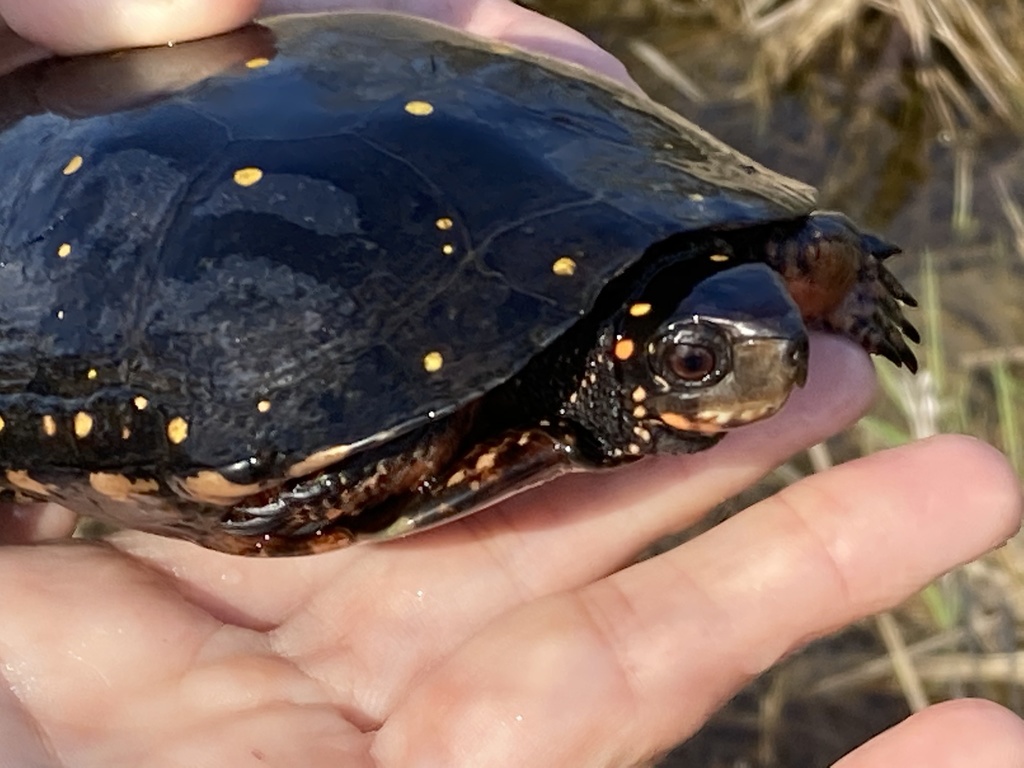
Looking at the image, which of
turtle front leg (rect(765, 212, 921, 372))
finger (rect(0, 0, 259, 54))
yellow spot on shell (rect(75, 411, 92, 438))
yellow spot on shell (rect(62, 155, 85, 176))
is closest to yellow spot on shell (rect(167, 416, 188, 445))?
yellow spot on shell (rect(75, 411, 92, 438))

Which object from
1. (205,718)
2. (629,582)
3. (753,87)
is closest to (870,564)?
(629,582)

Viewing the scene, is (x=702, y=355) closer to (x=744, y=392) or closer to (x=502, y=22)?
(x=744, y=392)

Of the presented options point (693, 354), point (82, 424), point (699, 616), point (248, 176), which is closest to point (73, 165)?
point (248, 176)

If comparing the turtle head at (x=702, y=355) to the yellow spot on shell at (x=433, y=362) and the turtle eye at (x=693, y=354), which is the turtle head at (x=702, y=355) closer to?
the turtle eye at (x=693, y=354)

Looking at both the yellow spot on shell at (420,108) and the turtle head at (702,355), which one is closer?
the turtle head at (702,355)

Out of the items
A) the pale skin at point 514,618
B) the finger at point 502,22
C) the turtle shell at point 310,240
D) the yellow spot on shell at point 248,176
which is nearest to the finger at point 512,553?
the pale skin at point 514,618

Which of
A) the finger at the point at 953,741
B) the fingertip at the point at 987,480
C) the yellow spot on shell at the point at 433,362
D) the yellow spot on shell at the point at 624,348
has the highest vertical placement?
the yellow spot on shell at the point at 433,362

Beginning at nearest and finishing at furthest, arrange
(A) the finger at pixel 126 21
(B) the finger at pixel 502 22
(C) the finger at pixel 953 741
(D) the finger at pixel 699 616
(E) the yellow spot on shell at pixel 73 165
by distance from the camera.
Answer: (C) the finger at pixel 953 741, (D) the finger at pixel 699 616, (E) the yellow spot on shell at pixel 73 165, (A) the finger at pixel 126 21, (B) the finger at pixel 502 22
